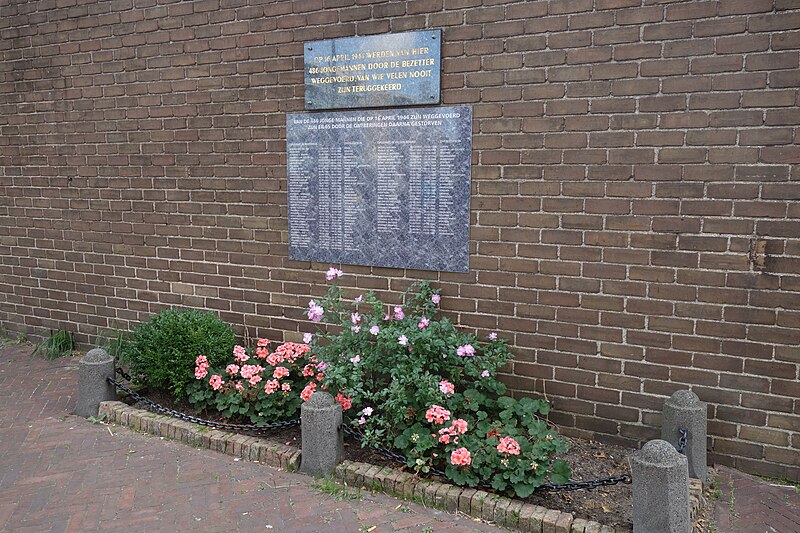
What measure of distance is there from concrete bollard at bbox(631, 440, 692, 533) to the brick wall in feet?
3.57

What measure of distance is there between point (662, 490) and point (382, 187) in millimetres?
2750

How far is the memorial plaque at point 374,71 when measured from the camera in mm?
4418

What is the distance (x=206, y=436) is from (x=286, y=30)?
312 cm

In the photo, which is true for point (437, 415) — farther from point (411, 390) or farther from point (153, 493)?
point (153, 493)

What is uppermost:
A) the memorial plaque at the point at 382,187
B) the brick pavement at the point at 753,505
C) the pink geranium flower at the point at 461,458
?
the memorial plaque at the point at 382,187

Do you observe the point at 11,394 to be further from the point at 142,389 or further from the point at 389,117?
the point at 389,117

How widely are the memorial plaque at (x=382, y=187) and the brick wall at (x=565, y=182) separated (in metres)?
0.13

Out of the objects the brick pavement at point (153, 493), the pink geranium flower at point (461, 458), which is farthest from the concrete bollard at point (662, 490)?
the pink geranium flower at point (461, 458)

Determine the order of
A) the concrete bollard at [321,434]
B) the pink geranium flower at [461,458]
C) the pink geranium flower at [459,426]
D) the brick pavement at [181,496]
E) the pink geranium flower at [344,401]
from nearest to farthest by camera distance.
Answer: the brick pavement at [181,496]
the pink geranium flower at [461,458]
the pink geranium flower at [459,426]
the concrete bollard at [321,434]
the pink geranium flower at [344,401]

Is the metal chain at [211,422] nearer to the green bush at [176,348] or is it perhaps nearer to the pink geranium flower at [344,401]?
the green bush at [176,348]

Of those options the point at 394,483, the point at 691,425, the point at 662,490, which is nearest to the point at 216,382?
the point at 394,483

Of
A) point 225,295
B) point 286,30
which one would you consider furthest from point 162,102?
point 225,295

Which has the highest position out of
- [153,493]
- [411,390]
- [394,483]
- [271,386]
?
[411,390]

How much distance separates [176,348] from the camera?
4.78 meters
